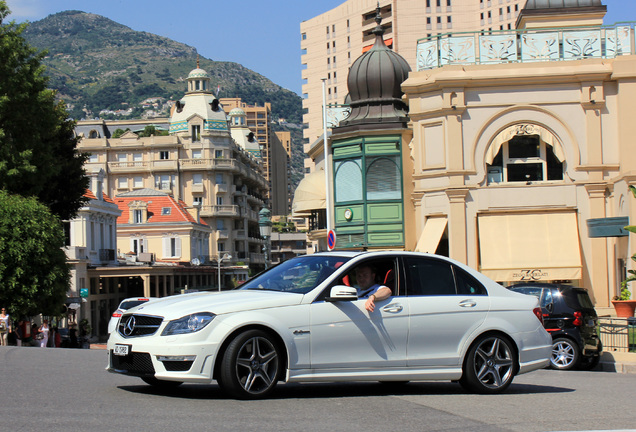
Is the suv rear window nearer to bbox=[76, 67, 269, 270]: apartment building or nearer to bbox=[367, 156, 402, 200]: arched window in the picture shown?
bbox=[367, 156, 402, 200]: arched window

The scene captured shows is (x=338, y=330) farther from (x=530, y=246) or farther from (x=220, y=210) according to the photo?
(x=220, y=210)

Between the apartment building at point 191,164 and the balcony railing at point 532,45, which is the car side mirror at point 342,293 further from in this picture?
the apartment building at point 191,164

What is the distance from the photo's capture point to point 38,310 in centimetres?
3328

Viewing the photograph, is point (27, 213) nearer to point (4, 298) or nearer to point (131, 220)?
point (4, 298)

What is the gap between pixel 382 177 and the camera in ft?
99.9

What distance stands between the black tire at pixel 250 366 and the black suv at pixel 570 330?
9391 millimetres

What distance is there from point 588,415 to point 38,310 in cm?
2784

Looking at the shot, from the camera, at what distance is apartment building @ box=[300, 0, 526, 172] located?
343 feet

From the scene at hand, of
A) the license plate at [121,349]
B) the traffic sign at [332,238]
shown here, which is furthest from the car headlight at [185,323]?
the traffic sign at [332,238]

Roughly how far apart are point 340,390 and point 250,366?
1801 millimetres

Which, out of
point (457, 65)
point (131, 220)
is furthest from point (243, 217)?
point (457, 65)

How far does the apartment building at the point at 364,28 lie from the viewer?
105 m

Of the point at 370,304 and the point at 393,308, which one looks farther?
the point at 393,308

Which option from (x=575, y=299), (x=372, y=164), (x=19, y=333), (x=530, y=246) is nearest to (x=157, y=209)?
(x=19, y=333)
